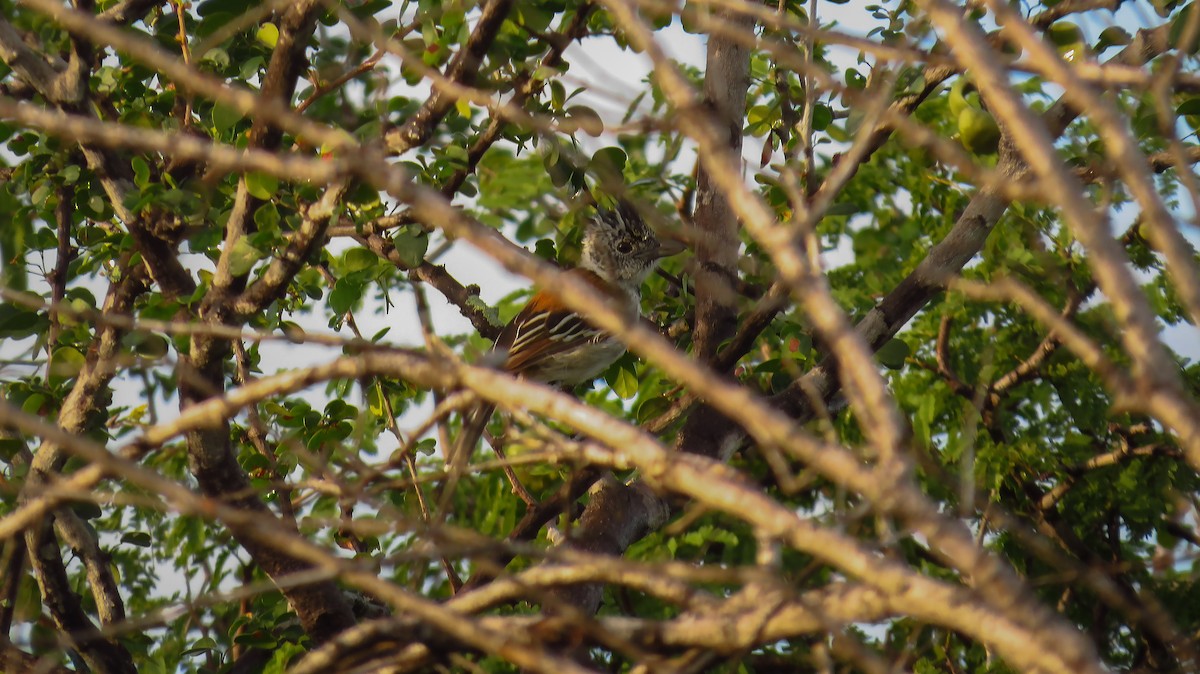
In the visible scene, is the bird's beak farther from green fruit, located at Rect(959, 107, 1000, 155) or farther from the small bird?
green fruit, located at Rect(959, 107, 1000, 155)

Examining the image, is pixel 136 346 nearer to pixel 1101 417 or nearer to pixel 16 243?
pixel 16 243

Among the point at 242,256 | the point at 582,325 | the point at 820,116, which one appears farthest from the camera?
the point at 582,325

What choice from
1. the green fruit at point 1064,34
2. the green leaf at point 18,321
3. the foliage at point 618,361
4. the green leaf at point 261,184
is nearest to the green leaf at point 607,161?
the foliage at point 618,361

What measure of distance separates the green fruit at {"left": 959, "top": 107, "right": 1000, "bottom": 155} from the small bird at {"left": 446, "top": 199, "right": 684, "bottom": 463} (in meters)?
2.08

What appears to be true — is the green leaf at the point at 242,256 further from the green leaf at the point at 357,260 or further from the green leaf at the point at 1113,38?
the green leaf at the point at 1113,38

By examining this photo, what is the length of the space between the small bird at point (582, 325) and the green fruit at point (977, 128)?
6.83ft

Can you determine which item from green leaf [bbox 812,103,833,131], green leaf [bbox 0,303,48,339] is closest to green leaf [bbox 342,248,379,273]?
green leaf [bbox 0,303,48,339]

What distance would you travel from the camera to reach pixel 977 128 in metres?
4.17

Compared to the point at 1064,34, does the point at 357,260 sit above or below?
below

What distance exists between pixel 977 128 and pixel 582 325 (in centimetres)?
290

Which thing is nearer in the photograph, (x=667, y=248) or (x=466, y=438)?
(x=466, y=438)

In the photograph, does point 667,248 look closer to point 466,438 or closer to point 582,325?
point 582,325

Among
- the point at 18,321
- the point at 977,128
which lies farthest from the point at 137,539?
the point at 977,128

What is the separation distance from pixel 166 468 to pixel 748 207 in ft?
16.1
